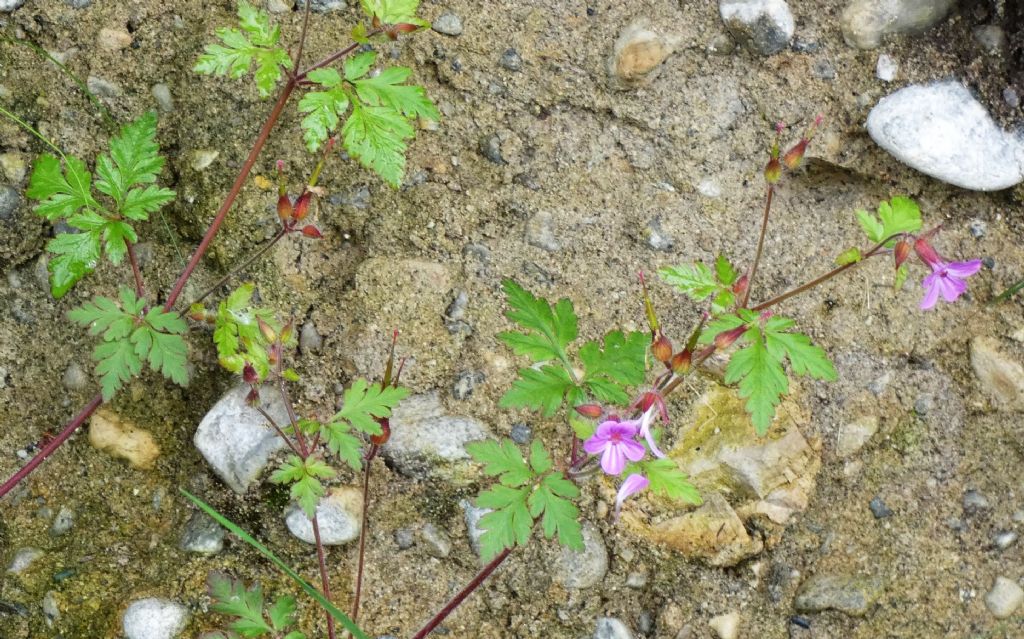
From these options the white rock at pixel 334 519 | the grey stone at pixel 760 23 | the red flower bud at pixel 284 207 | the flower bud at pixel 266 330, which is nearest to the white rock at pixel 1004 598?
the grey stone at pixel 760 23

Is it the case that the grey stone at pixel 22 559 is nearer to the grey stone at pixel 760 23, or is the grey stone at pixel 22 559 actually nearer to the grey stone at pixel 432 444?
the grey stone at pixel 432 444

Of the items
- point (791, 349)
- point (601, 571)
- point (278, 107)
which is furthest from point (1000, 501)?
point (278, 107)

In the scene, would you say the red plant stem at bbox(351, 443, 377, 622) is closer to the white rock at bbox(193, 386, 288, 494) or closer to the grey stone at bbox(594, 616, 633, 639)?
the white rock at bbox(193, 386, 288, 494)

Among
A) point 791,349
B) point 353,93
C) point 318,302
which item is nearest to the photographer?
point 791,349

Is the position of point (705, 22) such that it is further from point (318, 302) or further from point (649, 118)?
point (318, 302)

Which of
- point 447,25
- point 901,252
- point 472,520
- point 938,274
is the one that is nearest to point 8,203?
point 447,25

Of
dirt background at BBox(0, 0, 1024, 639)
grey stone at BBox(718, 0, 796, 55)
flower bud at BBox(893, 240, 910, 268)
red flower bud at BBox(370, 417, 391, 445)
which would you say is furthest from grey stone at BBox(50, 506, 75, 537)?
grey stone at BBox(718, 0, 796, 55)
